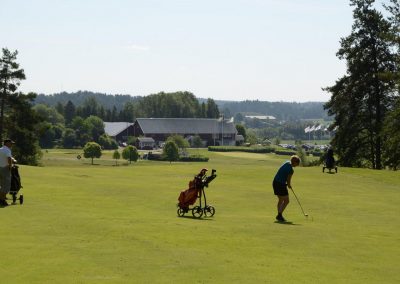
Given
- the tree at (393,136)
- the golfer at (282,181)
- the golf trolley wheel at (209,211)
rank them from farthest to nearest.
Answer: the tree at (393,136) < the golf trolley wheel at (209,211) < the golfer at (282,181)

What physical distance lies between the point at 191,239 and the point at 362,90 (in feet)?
188

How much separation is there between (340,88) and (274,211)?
1938 inches

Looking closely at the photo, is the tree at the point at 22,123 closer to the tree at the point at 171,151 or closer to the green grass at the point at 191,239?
the green grass at the point at 191,239

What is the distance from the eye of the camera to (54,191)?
2997 cm

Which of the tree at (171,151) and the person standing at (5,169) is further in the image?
the tree at (171,151)

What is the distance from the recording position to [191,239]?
52.9 ft

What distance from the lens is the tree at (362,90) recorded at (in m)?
69.6

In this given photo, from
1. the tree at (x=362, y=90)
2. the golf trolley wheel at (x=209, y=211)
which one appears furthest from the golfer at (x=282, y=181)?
the tree at (x=362, y=90)

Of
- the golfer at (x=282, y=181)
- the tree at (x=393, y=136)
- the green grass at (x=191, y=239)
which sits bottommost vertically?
the green grass at (x=191, y=239)

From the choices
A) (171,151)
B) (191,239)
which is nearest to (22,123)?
(171,151)

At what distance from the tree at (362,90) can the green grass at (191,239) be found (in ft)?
127

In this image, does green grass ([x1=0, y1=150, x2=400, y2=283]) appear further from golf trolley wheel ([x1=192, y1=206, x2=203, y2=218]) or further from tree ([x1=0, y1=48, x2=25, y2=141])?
tree ([x1=0, y1=48, x2=25, y2=141])

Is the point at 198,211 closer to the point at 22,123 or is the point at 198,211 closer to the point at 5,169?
the point at 5,169

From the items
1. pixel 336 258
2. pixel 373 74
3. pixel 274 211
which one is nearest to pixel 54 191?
pixel 274 211
